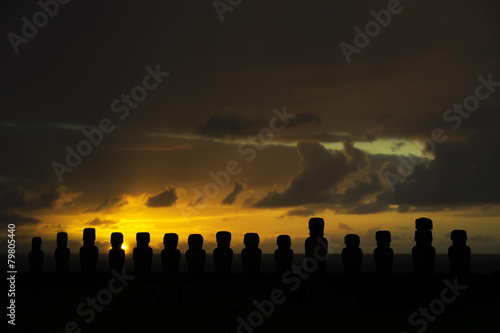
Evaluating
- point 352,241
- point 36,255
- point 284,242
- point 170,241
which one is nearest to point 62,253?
point 36,255

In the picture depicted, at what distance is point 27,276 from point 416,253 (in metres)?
12.0

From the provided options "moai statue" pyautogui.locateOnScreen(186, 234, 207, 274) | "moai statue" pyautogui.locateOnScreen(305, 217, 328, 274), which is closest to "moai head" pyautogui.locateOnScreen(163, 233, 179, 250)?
"moai statue" pyautogui.locateOnScreen(186, 234, 207, 274)

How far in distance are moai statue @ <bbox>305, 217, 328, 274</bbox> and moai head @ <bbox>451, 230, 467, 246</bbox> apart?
3.64 metres

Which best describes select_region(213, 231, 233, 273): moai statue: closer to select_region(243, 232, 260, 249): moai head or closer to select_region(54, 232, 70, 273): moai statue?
select_region(243, 232, 260, 249): moai head

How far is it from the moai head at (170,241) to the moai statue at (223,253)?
148 cm

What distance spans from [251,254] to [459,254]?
595cm

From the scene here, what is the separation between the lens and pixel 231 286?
20547mm

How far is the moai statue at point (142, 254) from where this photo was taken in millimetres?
22750

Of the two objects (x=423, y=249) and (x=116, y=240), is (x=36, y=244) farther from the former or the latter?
(x=423, y=249)

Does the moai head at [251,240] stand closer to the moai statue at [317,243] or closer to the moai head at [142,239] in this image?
the moai statue at [317,243]

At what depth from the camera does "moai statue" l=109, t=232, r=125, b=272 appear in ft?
75.8

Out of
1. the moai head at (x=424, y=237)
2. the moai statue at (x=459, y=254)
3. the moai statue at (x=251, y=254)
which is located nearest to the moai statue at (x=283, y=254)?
the moai statue at (x=251, y=254)

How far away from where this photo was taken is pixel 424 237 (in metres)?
20.7

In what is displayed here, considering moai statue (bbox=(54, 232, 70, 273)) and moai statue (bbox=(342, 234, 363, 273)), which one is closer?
moai statue (bbox=(342, 234, 363, 273))
